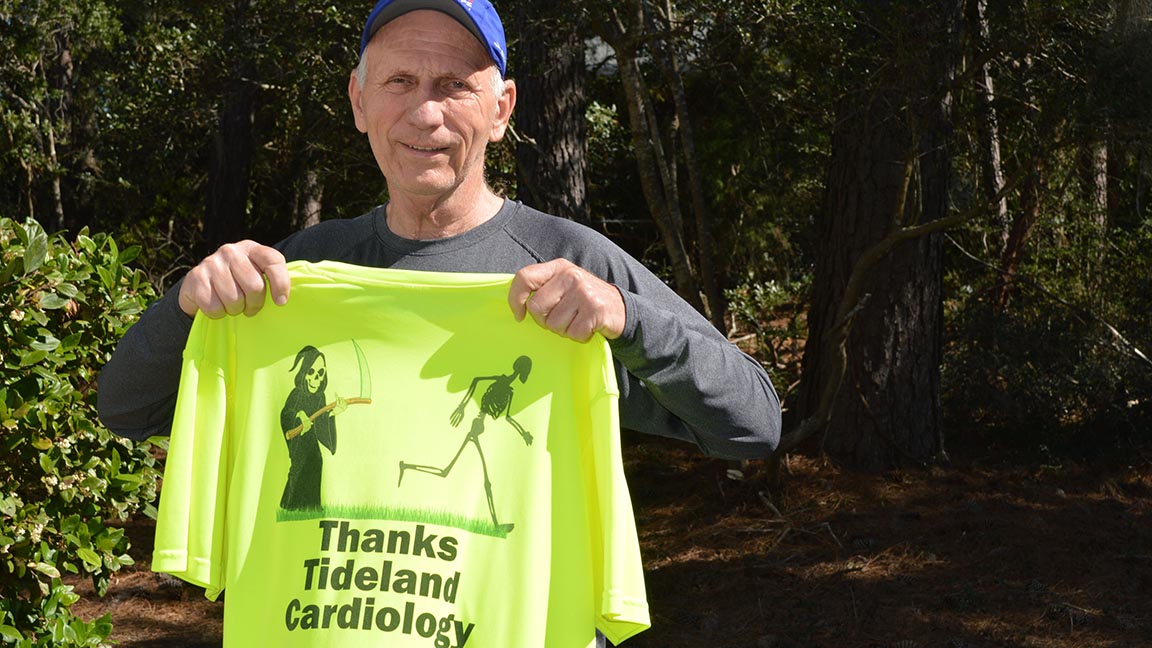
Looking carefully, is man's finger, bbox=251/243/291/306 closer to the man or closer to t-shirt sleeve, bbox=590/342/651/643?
the man

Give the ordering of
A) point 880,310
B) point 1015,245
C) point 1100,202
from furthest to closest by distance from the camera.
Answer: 1. point 1100,202
2. point 1015,245
3. point 880,310

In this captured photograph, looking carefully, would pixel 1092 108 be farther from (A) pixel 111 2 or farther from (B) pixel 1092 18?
(A) pixel 111 2

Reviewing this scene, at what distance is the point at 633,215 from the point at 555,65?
11.8ft

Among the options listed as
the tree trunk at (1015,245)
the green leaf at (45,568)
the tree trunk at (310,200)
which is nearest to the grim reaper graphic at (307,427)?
the green leaf at (45,568)

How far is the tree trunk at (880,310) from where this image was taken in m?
7.47

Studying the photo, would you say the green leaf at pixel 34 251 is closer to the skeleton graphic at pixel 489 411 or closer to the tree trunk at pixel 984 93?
the skeleton graphic at pixel 489 411

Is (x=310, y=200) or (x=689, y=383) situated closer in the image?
(x=689, y=383)

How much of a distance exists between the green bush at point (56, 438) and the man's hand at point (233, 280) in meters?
1.98

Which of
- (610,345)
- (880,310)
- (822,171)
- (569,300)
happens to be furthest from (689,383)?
(822,171)

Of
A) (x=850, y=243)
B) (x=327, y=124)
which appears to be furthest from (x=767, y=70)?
(x=327, y=124)

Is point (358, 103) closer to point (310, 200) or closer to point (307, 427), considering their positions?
point (307, 427)

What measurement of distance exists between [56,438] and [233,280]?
2350 millimetres

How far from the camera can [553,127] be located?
791 centimetres

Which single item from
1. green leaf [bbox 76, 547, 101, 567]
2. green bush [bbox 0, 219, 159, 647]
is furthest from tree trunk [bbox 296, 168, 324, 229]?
green leaf [bbox 76, 547, 101, 567]
